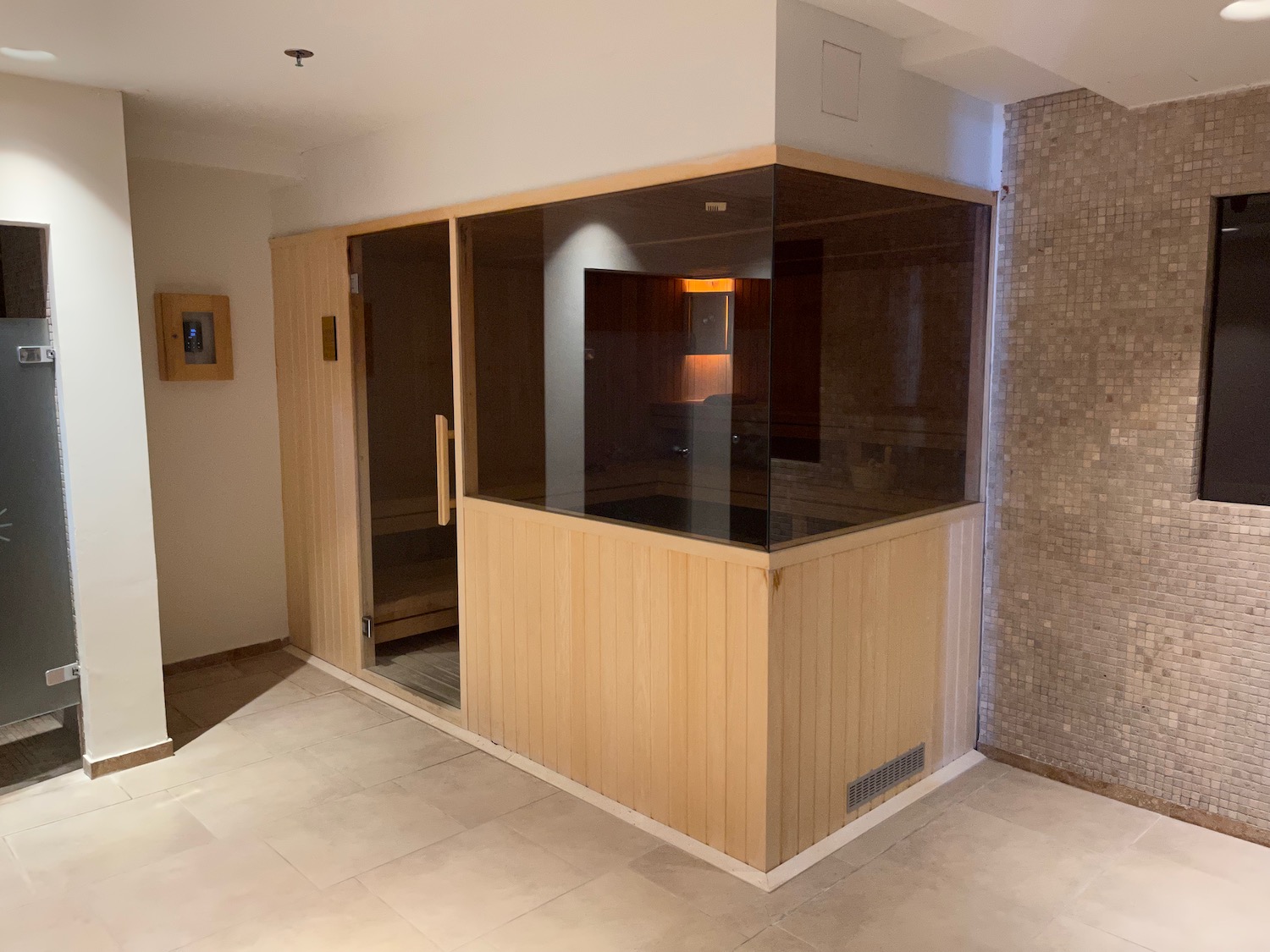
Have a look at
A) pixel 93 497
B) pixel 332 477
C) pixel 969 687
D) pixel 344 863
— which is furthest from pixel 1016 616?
pixel 93 497

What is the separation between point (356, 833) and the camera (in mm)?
3049

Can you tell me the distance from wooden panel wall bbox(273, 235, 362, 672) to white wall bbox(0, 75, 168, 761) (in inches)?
36.3

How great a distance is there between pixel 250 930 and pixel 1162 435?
10.2 ft

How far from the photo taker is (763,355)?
2.55m

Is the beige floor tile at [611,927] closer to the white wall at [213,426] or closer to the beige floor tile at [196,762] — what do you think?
the beige floor tile at [196,762]

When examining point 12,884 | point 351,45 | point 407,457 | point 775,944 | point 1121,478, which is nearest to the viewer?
point 775,944

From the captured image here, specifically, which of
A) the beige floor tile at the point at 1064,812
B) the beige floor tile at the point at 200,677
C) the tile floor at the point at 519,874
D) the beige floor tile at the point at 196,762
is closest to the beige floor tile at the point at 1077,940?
the tile floor at the point at 519,874

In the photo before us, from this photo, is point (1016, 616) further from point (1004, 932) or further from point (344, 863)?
point (344, 863)

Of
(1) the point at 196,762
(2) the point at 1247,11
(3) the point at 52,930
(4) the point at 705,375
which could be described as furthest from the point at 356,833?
(2) the point at 1247,11

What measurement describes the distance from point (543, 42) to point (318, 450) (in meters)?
2.43

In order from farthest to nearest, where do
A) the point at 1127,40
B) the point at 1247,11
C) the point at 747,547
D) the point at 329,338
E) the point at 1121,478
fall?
the point at 329,338
the point at 1121,478
the point at 747,547
the point at 1127,40
the point at 1247,11

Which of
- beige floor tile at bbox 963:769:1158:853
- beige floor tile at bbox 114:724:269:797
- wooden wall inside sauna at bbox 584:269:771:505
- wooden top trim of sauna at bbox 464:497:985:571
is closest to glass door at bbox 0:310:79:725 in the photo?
beige floor tile at bbox 114:724:269:797

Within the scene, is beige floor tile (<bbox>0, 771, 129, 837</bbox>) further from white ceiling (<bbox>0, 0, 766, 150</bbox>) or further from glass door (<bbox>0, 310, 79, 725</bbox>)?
white ceiling (<bbox>0, 0, 766, 150</bbox>)

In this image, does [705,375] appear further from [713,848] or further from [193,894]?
[193,894]
